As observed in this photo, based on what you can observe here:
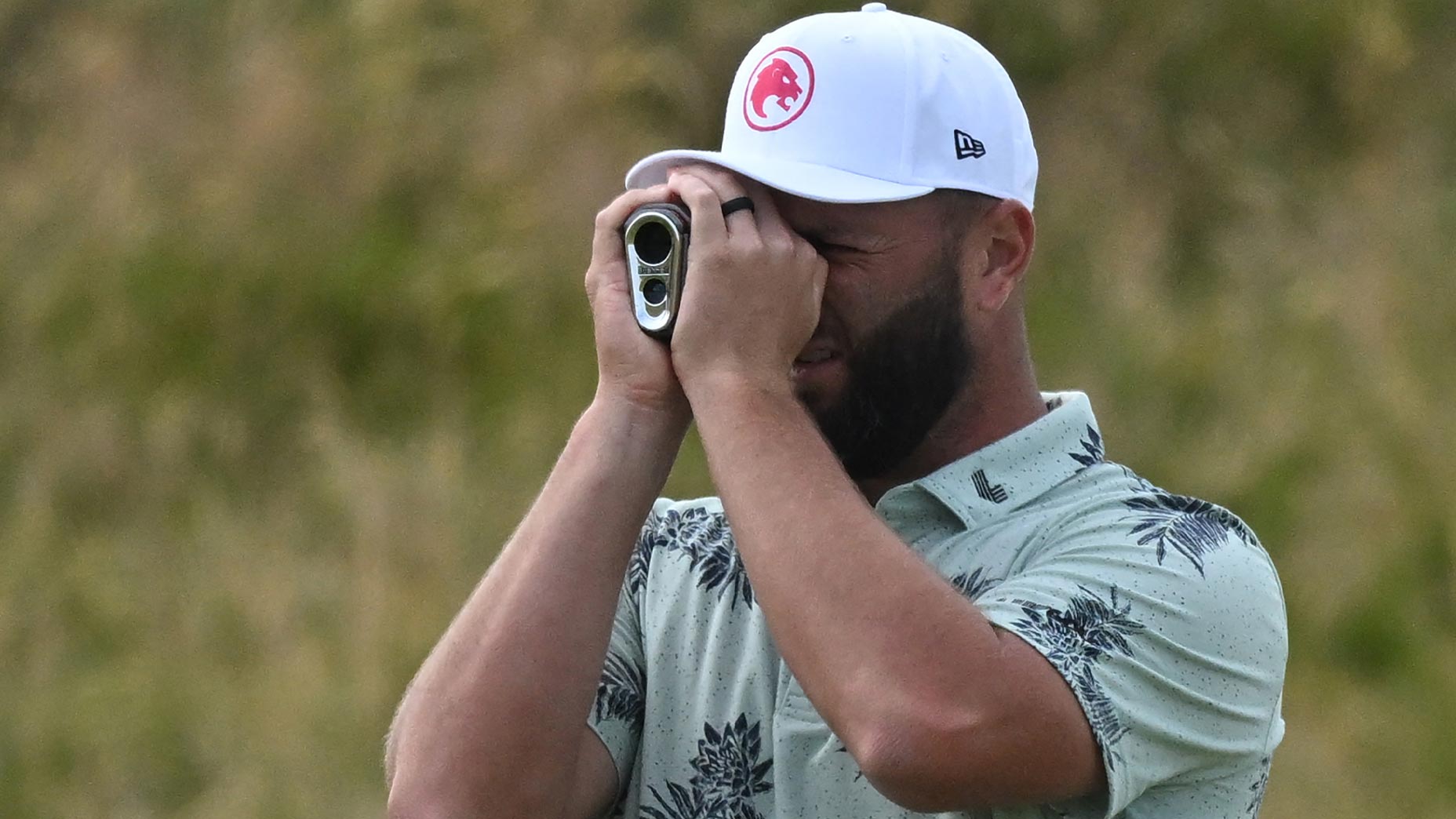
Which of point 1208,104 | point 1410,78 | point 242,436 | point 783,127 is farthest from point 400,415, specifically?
point 783,127

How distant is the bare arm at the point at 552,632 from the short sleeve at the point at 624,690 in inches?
1.7

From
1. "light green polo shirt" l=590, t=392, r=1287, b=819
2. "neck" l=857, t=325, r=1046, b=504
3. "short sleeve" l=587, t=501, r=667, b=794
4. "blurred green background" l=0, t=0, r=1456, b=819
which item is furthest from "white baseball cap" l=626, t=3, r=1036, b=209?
"blurred green background" l=0, t=0, r=1456, b=819

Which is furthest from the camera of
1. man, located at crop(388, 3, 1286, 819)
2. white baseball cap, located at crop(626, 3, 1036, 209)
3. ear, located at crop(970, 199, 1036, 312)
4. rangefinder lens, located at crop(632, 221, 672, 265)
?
ear, located at crop(970, 199, 1036, 312)

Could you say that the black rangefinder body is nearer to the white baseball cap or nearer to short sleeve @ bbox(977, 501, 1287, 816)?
the white baseball cap

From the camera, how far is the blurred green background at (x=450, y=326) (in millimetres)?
5824

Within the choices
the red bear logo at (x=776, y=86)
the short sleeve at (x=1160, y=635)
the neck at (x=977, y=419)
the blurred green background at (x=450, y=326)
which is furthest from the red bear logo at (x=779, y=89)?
the blurred green background at (x=450, y=326)

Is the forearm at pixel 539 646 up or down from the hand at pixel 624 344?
down

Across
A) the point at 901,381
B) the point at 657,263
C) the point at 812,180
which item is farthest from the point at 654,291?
the point at 901,381

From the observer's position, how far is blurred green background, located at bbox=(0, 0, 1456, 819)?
19.1 feet

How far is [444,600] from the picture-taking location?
5969 millimetres

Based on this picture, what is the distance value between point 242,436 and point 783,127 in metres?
4.76

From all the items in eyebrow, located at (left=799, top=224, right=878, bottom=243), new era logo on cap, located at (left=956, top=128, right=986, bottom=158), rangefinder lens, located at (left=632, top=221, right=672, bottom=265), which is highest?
new era logo on cap, located at (left=956, top=128, right=986, bottom=158)

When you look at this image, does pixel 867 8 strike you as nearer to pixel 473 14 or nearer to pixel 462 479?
pixel 462 479

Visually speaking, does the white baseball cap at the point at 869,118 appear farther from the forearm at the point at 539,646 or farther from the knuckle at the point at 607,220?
the forearm at the point at 539,646
